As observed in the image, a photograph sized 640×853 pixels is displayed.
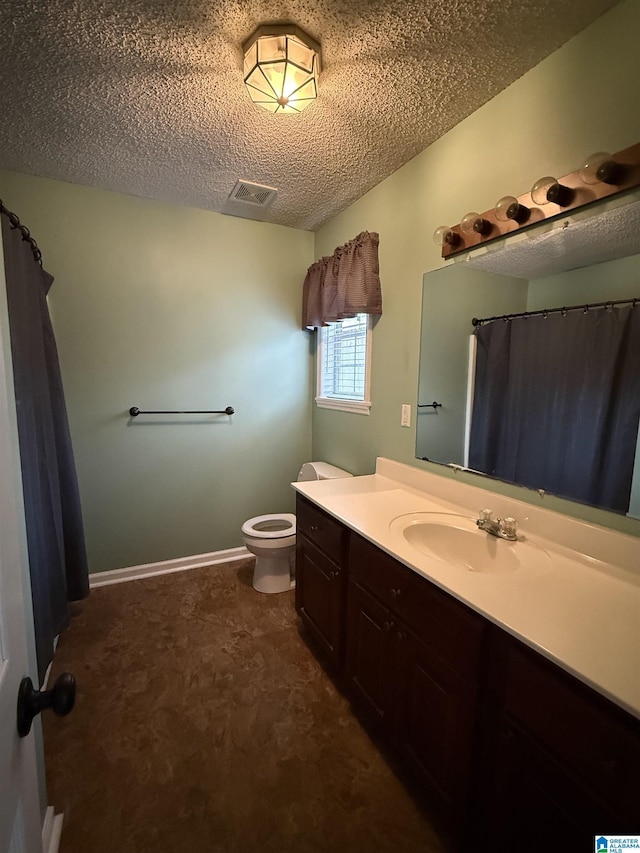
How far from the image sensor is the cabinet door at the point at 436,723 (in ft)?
3.25

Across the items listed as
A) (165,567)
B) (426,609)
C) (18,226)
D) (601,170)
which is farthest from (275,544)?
(601,170)

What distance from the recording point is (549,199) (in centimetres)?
120

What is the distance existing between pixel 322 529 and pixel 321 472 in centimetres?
89

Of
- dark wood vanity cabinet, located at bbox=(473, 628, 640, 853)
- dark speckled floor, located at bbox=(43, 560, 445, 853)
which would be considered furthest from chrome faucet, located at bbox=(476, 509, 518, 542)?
dark speckled floor, located at bbox=(43, 560, 445, 853)

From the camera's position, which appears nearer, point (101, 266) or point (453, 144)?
point (453, 144)

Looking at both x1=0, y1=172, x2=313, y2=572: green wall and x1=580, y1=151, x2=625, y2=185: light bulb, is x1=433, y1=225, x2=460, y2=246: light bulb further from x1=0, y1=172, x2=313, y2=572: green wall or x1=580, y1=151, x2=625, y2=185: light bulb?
x1=0, y1=172, x2=313, y2=572: green wall

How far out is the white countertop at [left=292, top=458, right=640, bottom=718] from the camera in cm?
75

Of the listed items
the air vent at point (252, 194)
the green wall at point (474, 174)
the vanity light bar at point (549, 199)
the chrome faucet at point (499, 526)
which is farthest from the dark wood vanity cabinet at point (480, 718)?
the air vent at point (252, 194)

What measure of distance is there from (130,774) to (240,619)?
88 cm

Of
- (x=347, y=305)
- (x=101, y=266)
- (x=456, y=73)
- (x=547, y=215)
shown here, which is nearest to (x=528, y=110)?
(x=456, y=73)

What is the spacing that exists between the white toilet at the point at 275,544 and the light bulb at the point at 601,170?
1854 mm

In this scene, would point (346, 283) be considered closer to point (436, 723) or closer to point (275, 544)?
point (275, 544)

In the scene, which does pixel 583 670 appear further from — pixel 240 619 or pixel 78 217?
pixel 78 217

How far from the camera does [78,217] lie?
2.21 metres
